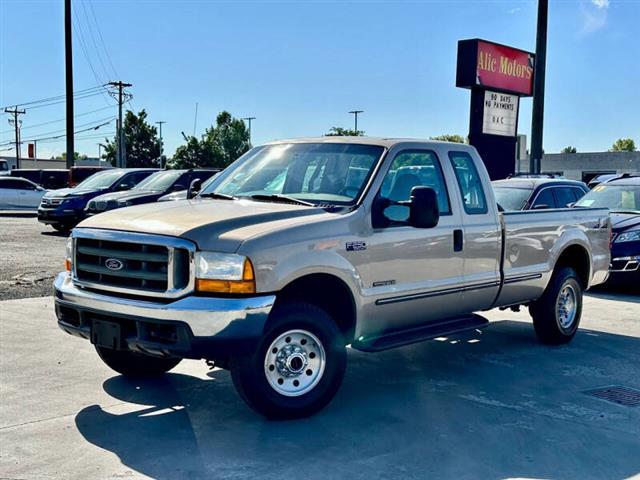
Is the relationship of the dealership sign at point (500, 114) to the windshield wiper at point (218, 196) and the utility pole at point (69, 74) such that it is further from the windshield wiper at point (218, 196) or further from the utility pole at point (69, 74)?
the utility pole at point (69, 74)

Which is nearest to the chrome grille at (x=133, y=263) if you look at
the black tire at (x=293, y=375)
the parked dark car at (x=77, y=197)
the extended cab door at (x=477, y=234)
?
the black tire at (x=293, y=375)

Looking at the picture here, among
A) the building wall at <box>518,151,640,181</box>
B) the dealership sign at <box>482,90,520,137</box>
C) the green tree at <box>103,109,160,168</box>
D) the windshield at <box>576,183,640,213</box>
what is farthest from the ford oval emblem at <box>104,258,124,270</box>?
the green tree at <box>103,109,160,168</box>

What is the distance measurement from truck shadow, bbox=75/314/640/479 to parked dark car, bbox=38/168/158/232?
13.9 meters

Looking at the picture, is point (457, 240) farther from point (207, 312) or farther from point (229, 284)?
point (207, 312)

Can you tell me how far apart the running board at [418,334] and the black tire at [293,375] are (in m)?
0.32

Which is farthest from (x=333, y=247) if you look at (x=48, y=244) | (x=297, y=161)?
(x=48, y=244)

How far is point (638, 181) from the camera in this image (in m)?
13.0

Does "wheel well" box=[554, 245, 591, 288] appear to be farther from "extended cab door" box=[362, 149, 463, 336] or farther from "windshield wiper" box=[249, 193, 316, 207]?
"windshield wiper" box=[249, 193, 316, 207]

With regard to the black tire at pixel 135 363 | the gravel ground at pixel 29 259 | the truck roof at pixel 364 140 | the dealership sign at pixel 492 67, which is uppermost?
the dealership sign at pixel 492 67

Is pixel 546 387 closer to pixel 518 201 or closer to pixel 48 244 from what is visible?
pixel 518 201

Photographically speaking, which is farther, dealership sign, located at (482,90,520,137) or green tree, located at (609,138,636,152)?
green tree, located at (609,138,636,152)

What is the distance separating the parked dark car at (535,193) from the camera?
12.3m

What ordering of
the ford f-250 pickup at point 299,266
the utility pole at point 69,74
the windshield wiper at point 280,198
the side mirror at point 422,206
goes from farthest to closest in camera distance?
1. the utility pole at point 69,74
2. the windshield wiper at point 280,198
3. the side mirror at point 422,206
4. the ford f-250 pickup at point 299,266

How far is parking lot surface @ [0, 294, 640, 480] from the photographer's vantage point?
15.0 feet
